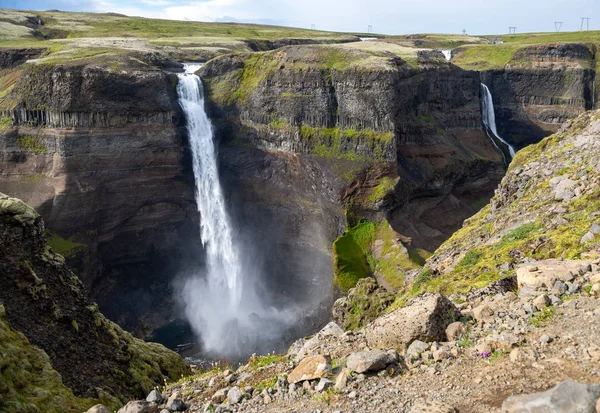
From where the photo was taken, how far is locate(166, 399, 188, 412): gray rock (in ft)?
42.1

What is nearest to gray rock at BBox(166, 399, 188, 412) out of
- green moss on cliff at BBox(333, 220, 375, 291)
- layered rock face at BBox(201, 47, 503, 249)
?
green moss on cliff at BBox(333, 220, 375, 291)

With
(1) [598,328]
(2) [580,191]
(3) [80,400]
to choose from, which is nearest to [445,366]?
(1) [598,328]

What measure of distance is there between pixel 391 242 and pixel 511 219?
30.0 m

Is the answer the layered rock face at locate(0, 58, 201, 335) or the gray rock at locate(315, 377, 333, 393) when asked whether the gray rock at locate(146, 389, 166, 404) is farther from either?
the layered rock face at locate(0, 58, 201, 335)

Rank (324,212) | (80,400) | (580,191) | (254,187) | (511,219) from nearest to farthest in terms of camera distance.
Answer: (80,400), (580,191), (511,219), (324,212), (254,187)

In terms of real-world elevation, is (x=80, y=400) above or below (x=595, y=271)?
below

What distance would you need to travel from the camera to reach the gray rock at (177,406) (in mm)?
12828

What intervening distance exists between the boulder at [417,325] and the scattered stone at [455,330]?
151mm

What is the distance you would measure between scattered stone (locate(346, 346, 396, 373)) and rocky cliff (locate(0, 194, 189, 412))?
8555 millimetres

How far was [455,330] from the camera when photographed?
1229 cm

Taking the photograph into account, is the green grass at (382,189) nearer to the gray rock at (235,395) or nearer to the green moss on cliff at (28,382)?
the green moss on cliff at (28,382)

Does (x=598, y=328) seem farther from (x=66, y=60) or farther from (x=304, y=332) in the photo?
(x=66, y=60)

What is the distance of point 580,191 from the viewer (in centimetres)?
2050

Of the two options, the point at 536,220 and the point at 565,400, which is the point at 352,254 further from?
the point at 565,400
